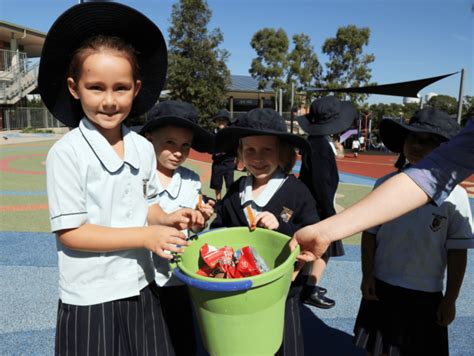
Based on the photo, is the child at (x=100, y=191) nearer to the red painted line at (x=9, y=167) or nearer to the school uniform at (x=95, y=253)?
the school uniform at (x=95, y=253)

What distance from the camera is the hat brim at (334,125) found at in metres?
3.53

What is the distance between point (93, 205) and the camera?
1.46m

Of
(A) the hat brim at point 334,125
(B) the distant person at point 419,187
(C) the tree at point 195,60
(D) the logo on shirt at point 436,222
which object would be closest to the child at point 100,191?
(B) the distant person at point 419,187

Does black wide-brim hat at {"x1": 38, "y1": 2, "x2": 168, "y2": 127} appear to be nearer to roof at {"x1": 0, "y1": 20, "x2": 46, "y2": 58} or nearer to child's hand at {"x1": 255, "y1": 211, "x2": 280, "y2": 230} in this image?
child's hand at {"x1": 255, "y1": 211, "x2": 280, "y2": 230}

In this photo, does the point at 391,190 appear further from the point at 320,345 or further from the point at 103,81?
the point at 320,345

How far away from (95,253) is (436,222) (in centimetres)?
166

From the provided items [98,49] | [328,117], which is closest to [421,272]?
[98,49]

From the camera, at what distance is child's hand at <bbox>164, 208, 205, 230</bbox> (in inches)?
68.7

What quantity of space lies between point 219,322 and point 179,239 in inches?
13.0

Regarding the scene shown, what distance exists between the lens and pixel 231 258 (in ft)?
5.18

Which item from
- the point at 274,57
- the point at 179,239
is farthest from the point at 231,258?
the point at 274,57

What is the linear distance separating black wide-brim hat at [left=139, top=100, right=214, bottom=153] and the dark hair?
0.64m

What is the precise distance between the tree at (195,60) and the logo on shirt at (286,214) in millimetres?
25796

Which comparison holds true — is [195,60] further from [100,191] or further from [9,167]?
[100,191]
